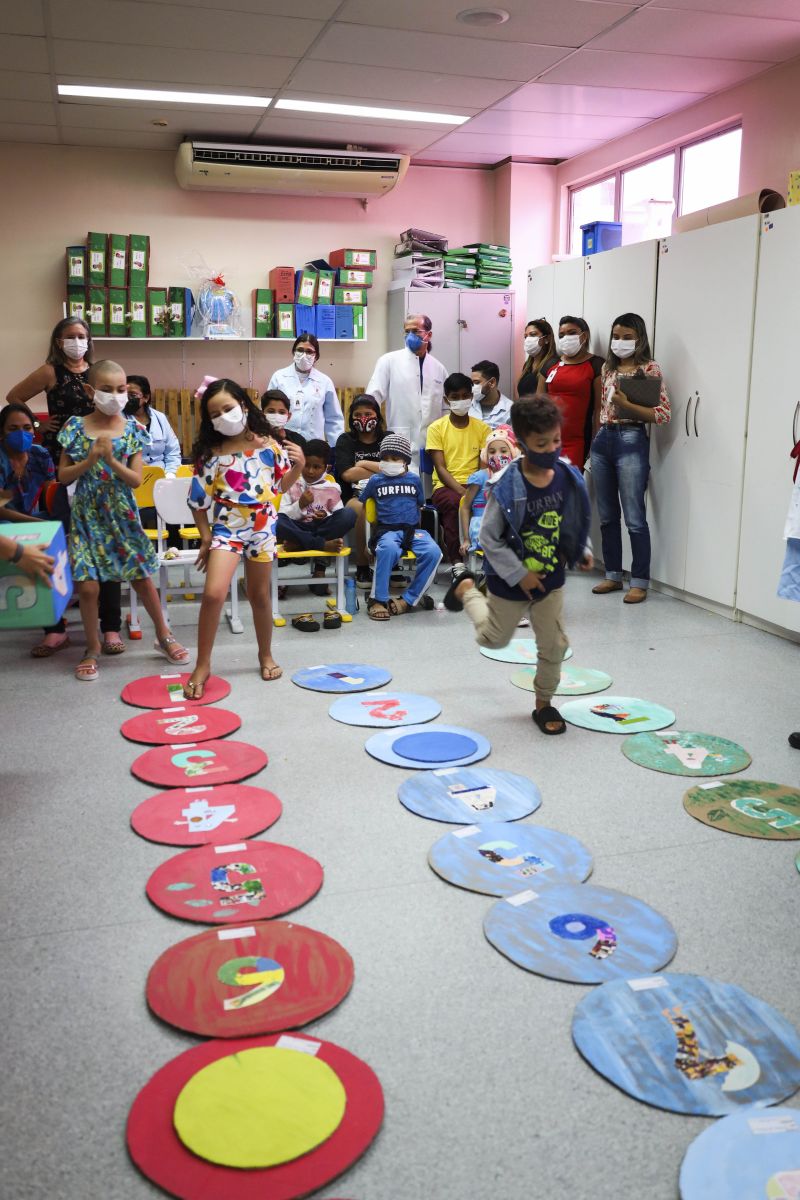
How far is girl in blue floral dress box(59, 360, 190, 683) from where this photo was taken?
4121 millimetres

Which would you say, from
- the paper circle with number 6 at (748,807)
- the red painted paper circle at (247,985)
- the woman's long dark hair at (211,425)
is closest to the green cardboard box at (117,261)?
the woman's long dark hair at (211,425)

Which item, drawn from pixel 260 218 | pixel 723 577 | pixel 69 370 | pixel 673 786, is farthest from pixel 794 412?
pixel 260 218

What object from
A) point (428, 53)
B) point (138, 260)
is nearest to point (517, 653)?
point (428, 53)

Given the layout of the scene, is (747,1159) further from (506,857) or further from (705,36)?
(705,36)

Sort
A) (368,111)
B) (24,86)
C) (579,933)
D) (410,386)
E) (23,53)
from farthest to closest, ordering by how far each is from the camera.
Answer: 1. (410,386)
2. (368,111)
3. (24,86)
4. (23,53)
5. (579,933)

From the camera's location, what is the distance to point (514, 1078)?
181 centimetres

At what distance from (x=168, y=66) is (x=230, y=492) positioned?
3.12 metres

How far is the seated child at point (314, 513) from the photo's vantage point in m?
5.22

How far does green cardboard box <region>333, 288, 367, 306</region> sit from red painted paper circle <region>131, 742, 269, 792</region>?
211 inches

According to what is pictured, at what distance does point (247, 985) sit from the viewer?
2039mm

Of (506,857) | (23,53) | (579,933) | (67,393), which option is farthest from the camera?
(23,53)

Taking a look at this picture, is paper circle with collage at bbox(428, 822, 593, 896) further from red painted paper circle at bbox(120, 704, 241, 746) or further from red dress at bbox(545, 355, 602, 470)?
red dress at bbox(545, 355, 602, 470)

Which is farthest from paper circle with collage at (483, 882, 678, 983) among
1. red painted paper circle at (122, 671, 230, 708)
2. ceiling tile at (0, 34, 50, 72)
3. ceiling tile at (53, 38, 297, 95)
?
ceiling tile at (0, 34, 50, 72)

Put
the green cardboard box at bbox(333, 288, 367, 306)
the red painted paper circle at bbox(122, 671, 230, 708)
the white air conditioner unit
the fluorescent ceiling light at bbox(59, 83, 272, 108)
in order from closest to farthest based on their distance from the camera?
the red painted paper circle at bbox(122, 671, 230, 708)
the fluorescent ceiling light at bbox(59, 83, 272, 108)
the white air conditioner unit
the green cardboard box at bbox(333, 288, 367, 306)
